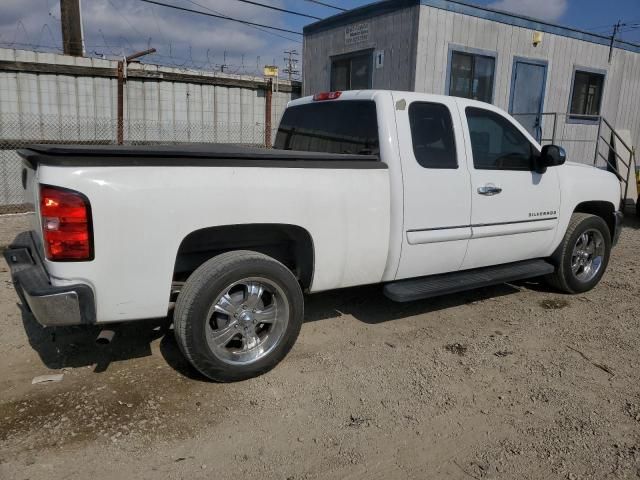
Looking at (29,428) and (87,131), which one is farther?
(87,131)

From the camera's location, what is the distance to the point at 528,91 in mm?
11609

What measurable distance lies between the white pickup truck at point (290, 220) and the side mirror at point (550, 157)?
1cm

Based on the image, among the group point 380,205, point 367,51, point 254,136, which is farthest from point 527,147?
point 254,136

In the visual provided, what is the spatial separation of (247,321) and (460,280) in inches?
78.3

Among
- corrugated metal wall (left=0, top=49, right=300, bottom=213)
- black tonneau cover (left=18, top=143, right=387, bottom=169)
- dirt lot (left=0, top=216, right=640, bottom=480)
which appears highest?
corrugated metal wall (left=0, top=49, right=300, bottom=213)

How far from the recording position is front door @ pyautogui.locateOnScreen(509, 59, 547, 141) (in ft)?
37.3

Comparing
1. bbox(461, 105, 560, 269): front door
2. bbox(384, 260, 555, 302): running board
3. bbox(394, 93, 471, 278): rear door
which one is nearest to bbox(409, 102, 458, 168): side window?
bbox(394, 93, 471, 278): rear door

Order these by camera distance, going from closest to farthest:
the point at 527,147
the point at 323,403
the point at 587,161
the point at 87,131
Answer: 1. the point at 323,403
2. the point at 527,147
3. the point at 87,131
4. the point at 587,161

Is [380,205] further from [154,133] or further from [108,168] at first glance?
[154,133]

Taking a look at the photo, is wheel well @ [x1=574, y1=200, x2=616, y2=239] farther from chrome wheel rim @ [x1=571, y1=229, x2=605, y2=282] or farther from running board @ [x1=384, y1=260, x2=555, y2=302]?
running board @ [x1=384, y1=260, x2=555, y2=302]

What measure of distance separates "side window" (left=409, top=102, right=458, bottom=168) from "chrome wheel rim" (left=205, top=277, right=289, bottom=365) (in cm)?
160

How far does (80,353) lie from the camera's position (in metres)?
3.88

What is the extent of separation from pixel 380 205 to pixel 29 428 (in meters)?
2.60

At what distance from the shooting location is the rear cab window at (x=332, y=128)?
4156 millimetres
